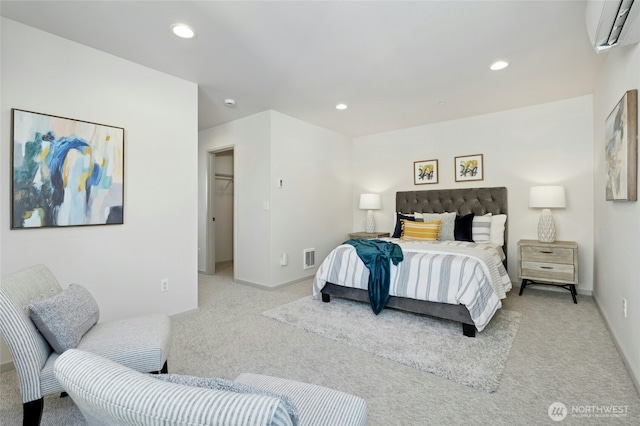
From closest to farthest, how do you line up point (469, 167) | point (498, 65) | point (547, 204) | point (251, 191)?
point (498, 65), point (547, 204), point (251, 191), point (469, 167)

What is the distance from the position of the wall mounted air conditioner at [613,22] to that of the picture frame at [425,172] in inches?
116

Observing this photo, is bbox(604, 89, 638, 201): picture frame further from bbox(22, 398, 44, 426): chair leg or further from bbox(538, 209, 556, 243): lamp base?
bbox(22, 398, 44, 426): chair leg

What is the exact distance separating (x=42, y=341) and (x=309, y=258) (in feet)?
11.8

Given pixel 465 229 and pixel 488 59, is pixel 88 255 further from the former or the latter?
pixel 465 229

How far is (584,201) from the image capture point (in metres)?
3.83

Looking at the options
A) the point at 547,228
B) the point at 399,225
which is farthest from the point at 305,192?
the point at 547,228

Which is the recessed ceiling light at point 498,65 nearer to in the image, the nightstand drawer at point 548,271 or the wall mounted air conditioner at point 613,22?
the wall mounted air conditioner at point 613,22

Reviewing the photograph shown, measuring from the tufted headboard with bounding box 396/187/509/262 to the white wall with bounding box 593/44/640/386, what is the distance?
1.02 meters

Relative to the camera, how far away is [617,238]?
2455 millimetres

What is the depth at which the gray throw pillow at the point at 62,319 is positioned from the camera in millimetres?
1491

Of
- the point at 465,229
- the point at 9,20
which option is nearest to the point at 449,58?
the point at 465,229

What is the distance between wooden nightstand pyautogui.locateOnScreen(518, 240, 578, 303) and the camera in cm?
350

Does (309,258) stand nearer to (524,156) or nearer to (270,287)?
(270,287)

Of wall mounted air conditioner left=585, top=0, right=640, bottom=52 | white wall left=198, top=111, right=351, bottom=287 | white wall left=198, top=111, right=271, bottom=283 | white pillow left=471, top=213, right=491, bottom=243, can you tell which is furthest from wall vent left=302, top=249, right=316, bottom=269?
wall mounted air conditioner left=585, top=0, right=640, bottom=52
